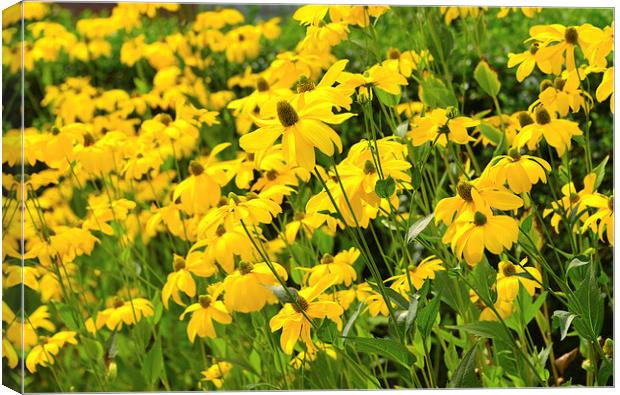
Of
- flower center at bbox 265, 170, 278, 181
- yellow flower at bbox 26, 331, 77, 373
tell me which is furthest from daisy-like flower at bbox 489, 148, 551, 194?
yellow flower at bbox 26, 331, 77, 373

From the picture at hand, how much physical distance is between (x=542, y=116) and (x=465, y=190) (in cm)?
33

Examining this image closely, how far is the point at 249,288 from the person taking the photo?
5.58ft

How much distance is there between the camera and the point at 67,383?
2.12 metres

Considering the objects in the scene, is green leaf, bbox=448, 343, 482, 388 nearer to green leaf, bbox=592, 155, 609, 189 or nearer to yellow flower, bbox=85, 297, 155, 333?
green leaf, bbox=592, 155, 609, 189

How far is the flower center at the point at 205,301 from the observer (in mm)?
1852

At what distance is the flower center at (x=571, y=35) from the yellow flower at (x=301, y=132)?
21.0 inches

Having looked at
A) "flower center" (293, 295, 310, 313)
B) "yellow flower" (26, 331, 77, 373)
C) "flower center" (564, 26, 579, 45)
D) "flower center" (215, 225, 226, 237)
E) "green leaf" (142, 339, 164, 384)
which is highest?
"flower center" (564, 26, 579, 45)

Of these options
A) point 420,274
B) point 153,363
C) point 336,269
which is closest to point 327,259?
point 336,269

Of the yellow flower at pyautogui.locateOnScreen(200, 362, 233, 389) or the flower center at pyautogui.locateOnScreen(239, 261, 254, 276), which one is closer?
the flower center at pyautogui.locateOnScreen(239, 261, 254, 276)

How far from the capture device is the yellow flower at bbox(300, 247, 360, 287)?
6.05 feet

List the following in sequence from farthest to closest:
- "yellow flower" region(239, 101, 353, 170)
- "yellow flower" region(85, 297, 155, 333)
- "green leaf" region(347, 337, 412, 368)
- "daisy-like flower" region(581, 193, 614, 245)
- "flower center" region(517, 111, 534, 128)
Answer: "yellow flower" region(85, 297, 155, 333) → "flower center" region(517, 111, 534, 128) → "daisy-like flower" region(581, 193, 614, 245) → "green leaf" region(347, 337, 412, 368) → "yellow flower" region(239, 101, 353, 170)

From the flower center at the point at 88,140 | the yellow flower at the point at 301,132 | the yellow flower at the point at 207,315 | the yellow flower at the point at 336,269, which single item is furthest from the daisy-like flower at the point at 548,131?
the flower center at the point at 88,140

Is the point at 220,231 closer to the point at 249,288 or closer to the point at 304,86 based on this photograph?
the point at 249,288

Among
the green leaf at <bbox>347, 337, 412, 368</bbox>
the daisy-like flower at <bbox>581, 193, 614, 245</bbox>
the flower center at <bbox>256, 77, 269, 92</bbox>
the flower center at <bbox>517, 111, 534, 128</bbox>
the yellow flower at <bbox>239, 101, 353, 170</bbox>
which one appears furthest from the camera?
the flower center at <bbox>256, 77, 269, 92</bbox>
